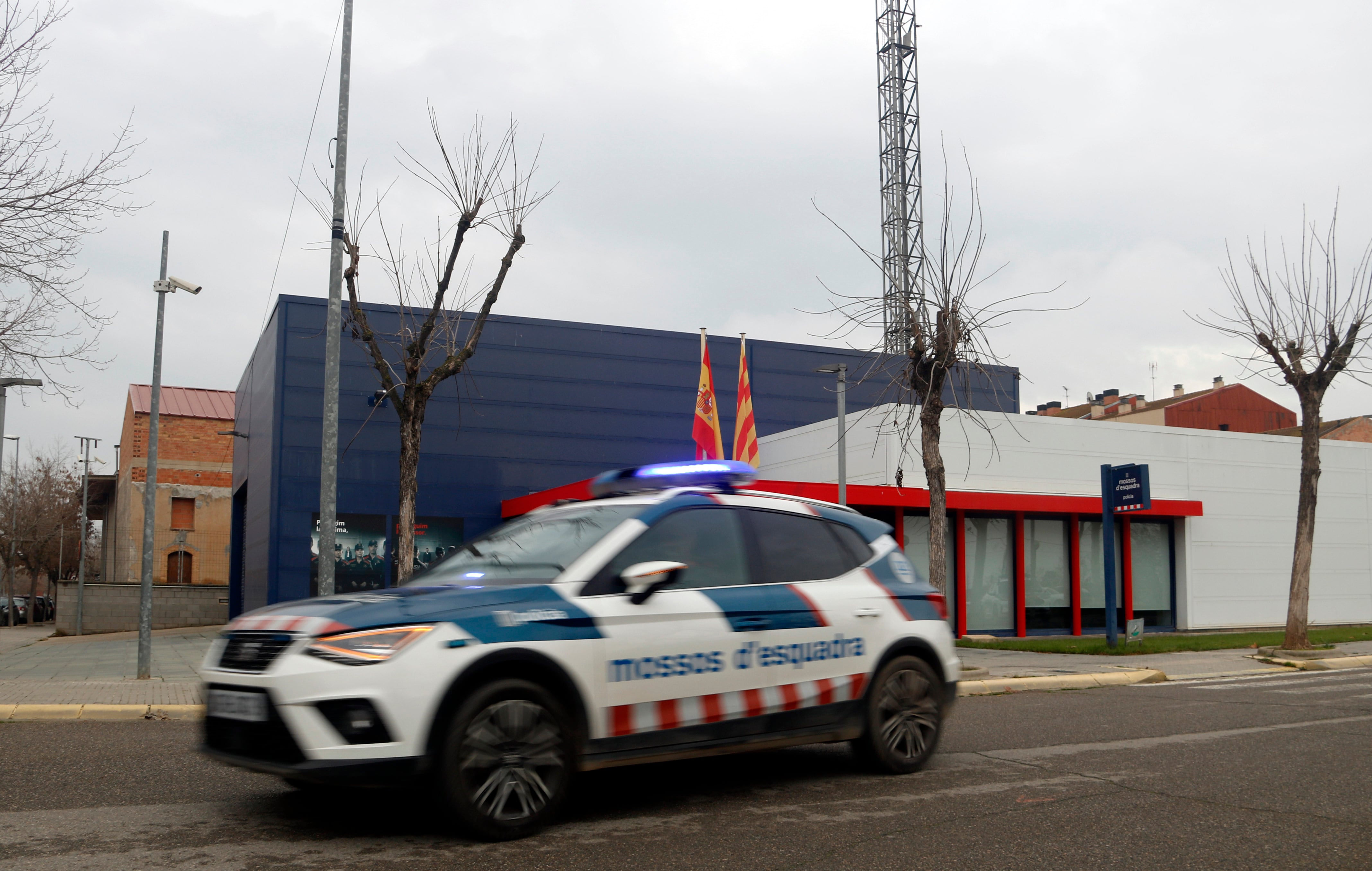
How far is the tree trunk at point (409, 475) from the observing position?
1537 cm

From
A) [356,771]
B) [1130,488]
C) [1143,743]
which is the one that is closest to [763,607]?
[356,771]

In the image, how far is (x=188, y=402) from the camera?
165 ft

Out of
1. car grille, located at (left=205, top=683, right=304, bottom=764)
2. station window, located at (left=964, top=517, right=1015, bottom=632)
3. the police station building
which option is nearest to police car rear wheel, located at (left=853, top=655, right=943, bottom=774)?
car grille, located at (left=205, top=683, right=304, bottom=764)

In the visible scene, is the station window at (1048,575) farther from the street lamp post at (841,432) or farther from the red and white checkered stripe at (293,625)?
the red and white checkered stripe at (293,625)

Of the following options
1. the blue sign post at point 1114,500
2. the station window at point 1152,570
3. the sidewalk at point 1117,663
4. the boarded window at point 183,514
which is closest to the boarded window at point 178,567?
the boarded window at point 183,514

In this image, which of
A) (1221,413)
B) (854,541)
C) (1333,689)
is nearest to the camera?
(854,541)

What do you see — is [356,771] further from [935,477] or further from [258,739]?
[935,477]

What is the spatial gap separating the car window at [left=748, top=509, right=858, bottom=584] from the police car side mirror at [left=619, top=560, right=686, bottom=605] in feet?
2.65

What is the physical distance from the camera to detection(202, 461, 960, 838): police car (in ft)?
15.9

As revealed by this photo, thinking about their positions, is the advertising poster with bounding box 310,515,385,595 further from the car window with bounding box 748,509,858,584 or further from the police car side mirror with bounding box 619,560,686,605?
the police car side mirror with bounding box 619,560,686,605

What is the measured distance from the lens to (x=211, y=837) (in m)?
5.10

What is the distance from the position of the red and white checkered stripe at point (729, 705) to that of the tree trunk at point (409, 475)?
9985mm

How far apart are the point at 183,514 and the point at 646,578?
163 feet

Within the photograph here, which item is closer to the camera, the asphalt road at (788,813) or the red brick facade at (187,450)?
the asphalt road at (788,813)
